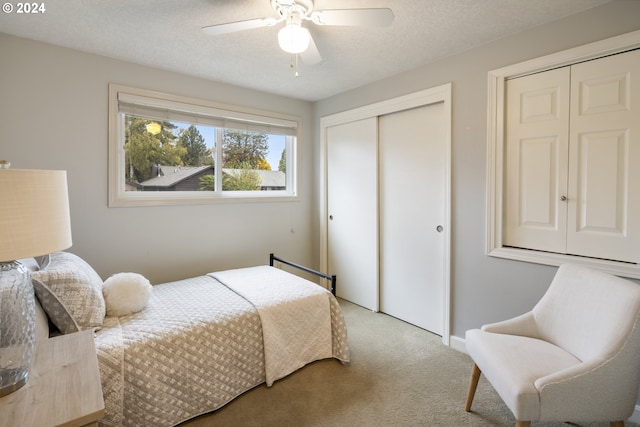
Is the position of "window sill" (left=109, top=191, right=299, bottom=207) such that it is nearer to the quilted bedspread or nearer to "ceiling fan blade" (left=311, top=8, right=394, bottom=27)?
the quilted bedspread

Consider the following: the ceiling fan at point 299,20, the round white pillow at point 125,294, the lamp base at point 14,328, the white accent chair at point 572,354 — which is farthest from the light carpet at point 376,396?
the ceiling fan at point 299,20

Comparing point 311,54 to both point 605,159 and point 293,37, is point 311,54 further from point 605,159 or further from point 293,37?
point 605,159

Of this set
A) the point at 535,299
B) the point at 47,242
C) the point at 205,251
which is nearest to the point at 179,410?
the point at 47,242

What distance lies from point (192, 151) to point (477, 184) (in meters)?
2.57

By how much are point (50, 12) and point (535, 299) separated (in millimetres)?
3541

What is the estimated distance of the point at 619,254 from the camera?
6.12ft

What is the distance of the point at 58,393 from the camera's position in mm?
984

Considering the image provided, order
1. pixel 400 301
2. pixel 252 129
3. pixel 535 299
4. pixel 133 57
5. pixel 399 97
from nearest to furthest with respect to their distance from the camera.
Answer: pixel 535 299 → pixel 133 57 → pixel 399 97 → pixel 400 301 → pixel 252 129

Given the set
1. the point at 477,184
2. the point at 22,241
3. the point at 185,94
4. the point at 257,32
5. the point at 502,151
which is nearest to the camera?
the point at 22,241

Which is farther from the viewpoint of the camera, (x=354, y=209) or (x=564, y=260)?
(x=354, y=209)

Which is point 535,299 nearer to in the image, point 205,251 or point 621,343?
point 621,343

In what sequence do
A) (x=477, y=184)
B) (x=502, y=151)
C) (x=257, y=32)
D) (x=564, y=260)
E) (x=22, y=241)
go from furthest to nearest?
(x=477, y=184)
(x=502, y=151)
(x=257, y=32)
(x=564, y=260)
(x=22, y=241)

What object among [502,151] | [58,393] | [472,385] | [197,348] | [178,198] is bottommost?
[472,385]

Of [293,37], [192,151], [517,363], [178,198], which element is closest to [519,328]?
[517,363]
